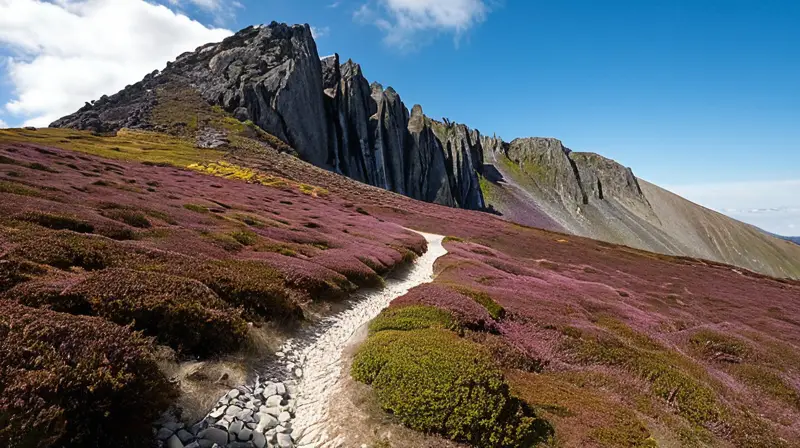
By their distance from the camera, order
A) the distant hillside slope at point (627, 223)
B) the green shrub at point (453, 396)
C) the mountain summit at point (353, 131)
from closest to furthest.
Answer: the green shrub at point (453, 396), the mountain summit at point (353, 131), the distant hillside slope at point (627, 223)

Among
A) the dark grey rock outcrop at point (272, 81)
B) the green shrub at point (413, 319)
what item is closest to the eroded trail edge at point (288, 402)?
the green shrub at point (413, 319)

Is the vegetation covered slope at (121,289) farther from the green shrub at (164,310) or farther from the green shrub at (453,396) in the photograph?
the green shrub at (453,396)

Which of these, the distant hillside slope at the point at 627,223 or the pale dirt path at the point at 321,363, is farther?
the distant hillside slope at the point at 627,223

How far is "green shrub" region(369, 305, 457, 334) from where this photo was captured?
12859mm

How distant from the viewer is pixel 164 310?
9.66 m

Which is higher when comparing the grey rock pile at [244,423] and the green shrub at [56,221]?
the green shrub at [56,221]

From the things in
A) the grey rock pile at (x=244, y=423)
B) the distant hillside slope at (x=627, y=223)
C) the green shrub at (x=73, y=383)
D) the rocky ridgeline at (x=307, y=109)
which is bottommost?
the grey rock pile at (x=244, y=423)

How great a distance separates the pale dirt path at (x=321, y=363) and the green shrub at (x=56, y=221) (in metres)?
11.6

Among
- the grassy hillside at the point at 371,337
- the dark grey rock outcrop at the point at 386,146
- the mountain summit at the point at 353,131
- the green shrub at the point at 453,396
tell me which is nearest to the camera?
the grassy hillside at the point at 371,337

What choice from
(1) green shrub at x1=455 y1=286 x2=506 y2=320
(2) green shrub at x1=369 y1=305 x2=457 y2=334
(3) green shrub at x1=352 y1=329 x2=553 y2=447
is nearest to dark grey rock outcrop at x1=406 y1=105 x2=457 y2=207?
(1) green shrub at x1=455 y1=286 x2=506 y2=320

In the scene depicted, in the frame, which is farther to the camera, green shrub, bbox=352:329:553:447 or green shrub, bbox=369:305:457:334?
green shrub, bbox=369:305:457:334

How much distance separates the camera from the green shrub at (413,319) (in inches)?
506

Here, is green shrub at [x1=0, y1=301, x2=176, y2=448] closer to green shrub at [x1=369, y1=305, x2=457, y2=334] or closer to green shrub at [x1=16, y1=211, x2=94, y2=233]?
green shrub at [x1=369, y1=305, x2=457, y2=334]

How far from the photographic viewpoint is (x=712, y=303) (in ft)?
119
